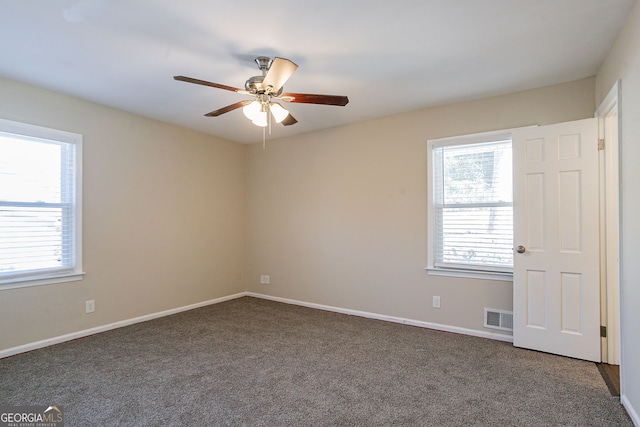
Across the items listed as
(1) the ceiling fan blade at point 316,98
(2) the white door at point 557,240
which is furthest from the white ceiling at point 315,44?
(2) the white door at point 557,240

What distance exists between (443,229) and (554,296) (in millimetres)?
1192

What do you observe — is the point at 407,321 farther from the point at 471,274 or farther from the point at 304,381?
the point at 304,381

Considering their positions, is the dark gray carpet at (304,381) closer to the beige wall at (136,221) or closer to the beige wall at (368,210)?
the beige wall at (136,221)

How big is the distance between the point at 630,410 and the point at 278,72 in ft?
→ 10.1

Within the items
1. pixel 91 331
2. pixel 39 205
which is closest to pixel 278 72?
pixel 39 205

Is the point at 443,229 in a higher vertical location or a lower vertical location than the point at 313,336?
higher

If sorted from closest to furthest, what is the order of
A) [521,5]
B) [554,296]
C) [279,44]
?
1. [521,5]
2. [279,44]
3. [554,296]

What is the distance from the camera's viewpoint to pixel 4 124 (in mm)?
3074

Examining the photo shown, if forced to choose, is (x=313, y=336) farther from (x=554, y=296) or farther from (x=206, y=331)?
(x=554, y=296)

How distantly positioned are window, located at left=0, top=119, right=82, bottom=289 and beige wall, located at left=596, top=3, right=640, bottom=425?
4603 millimetres

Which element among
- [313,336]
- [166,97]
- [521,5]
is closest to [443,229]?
[313,336]

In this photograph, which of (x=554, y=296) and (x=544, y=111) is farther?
(x=544, y=111)

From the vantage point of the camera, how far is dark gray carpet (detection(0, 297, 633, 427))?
7.04 ft

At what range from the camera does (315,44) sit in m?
2.52
